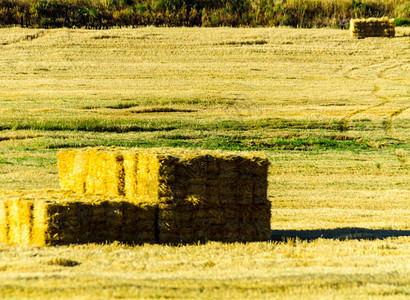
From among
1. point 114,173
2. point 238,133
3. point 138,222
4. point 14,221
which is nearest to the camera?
point 14,221

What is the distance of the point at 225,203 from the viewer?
36.6 feet

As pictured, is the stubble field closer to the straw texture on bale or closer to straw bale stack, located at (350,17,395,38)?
the straw texture on bale

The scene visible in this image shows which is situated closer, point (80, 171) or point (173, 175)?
point (173, 175)

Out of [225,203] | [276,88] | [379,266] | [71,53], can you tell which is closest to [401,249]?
[379,266]

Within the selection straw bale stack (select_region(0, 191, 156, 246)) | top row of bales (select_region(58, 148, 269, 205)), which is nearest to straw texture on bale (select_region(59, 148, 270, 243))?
top row of bales (select_region(58, 148, 269, 205))

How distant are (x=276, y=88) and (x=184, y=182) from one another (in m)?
22.2

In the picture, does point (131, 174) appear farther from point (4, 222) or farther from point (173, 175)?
point (4, 222)

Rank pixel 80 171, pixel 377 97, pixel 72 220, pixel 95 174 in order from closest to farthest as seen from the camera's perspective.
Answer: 1. pixel 72 220
2. pixel 95 174
3. pixel 80 171
4. pixel 377 97

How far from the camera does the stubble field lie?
8125mm

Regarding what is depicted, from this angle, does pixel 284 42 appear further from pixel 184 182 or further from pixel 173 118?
pixel 184 182

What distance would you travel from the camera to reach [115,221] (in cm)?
1062

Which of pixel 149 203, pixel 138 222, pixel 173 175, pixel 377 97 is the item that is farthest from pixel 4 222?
pixel 377 97

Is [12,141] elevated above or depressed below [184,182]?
below

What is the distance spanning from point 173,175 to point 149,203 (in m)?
0.59
